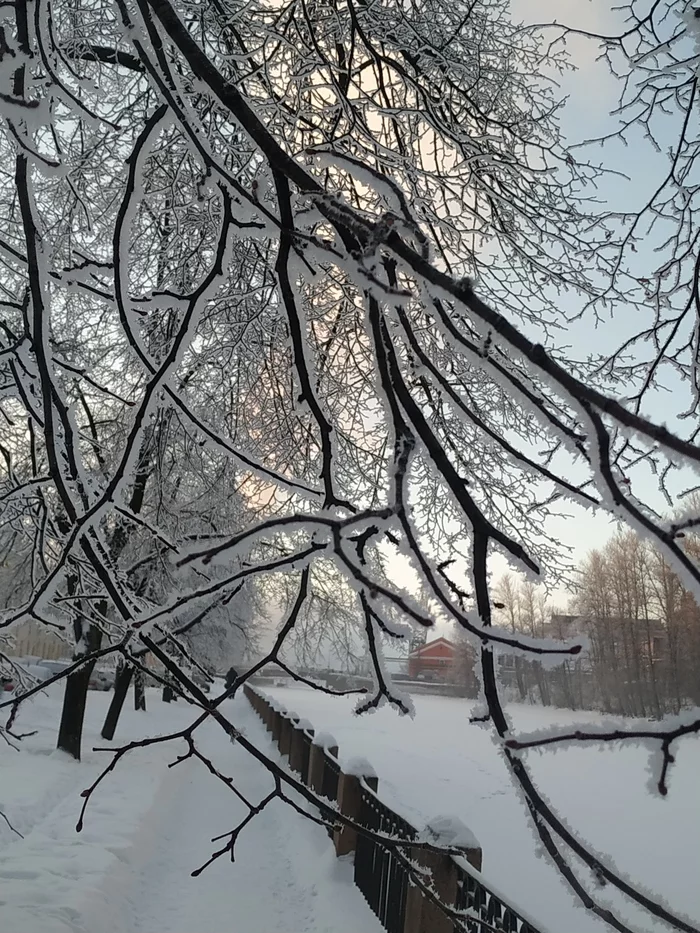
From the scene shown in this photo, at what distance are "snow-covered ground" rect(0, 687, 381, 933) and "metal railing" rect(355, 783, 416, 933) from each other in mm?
139

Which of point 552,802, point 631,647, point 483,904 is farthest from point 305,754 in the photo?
point 631,647

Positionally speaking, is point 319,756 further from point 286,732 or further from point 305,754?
point 286,732

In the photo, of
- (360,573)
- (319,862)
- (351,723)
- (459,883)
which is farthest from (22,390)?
(351,723)

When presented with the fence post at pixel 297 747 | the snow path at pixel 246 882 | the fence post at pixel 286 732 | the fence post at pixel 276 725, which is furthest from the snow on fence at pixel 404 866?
the fence post at pixel 276 725

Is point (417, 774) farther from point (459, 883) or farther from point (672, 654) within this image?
point (459, 883)

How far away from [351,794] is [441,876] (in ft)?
8.36

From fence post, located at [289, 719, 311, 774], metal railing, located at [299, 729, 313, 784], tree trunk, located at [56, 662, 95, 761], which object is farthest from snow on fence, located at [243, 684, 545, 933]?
tree trunk, located at [56, 662, 95, 761]

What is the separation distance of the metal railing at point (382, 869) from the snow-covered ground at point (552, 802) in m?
0.20

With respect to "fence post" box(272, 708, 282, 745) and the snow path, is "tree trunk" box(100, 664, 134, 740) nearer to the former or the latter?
"fence post" box(272, 708, 282, 745)

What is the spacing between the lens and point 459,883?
3635mm

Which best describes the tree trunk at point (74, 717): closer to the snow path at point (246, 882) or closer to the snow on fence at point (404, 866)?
the snow path at point (246, 882)

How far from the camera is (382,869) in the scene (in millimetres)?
4965

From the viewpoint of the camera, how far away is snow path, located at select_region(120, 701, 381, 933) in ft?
16.2

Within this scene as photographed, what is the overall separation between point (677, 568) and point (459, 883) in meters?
3.58
